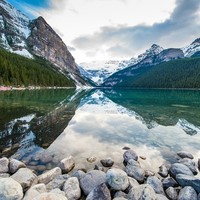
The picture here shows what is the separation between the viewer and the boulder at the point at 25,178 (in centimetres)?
968

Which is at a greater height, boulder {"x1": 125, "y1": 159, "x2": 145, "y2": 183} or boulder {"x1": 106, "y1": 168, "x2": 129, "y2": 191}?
boulder {"x1": 106, "y1": 168, "x2": 129, "y2": 191}

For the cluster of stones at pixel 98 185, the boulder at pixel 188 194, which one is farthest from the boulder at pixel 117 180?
the boulder at pixel 188 194

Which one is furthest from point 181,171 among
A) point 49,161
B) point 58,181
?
point 49,161

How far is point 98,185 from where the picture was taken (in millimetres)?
9000

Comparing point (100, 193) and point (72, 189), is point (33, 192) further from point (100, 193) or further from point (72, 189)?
point (100, 193)

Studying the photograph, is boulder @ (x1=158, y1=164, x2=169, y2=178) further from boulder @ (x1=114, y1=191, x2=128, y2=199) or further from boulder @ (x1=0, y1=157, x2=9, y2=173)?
boulder @ (x1=0, y1=157, x2=9, y2=173)

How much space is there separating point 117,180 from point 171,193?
7.79 feet

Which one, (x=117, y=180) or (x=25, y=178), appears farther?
(x=25, y=178)

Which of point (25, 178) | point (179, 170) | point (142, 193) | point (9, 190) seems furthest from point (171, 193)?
point (9, 190)

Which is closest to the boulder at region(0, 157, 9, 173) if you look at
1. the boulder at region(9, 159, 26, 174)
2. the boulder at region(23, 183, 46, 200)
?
the boulder at region(9, 159, 26, 174)

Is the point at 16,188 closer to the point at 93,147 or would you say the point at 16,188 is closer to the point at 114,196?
the point at 114,196

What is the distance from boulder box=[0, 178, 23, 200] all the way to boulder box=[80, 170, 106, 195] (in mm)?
2653

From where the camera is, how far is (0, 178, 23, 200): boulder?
26.6 feet

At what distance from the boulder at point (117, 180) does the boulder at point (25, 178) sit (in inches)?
136
